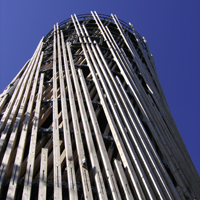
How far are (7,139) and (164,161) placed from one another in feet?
12.5

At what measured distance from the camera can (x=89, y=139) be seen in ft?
20.7

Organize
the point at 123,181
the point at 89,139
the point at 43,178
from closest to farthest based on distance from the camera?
the point at 43,178 < the point at 123,181 < the point at 89,139

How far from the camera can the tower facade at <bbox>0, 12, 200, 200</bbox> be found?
5473 mm

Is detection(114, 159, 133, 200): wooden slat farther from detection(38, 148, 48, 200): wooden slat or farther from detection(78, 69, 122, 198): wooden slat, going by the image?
detection(38, 148, 48, 200): wooden slat

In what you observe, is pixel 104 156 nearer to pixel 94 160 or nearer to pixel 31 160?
pixel 94 160

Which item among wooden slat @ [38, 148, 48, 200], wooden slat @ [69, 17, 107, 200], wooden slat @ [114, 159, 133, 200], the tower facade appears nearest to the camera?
wooden slat @ [38, 148, 48, 200]

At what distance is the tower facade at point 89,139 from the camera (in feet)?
18.0

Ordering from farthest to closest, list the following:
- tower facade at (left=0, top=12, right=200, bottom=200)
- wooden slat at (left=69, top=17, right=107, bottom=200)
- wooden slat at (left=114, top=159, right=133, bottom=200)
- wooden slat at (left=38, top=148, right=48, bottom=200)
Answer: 1. tower facade at (left=0, top=12, right=200, bottom=200)
2. wooden slat at (left=114, top=159, right=133, bottom=200)
3. wooden slat at (left=69, top=17, right=107, bottom=200)
4. wooden slat at (left=38, top=148, right=48, bottom=200)

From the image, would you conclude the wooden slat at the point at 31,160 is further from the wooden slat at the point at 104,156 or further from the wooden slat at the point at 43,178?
the wooden slat at the point at 104,156

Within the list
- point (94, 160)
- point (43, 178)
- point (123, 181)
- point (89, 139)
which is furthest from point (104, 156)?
point (43, 178)

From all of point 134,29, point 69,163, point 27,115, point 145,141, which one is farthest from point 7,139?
point 134,29

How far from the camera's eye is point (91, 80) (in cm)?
944

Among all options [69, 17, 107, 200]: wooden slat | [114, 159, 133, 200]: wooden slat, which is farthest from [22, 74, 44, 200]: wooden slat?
[114, 159, 133, 200]: wooden slat

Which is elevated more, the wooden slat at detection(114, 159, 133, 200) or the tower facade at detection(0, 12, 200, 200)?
the tower facade at detection(0, 12, 200, 200)
